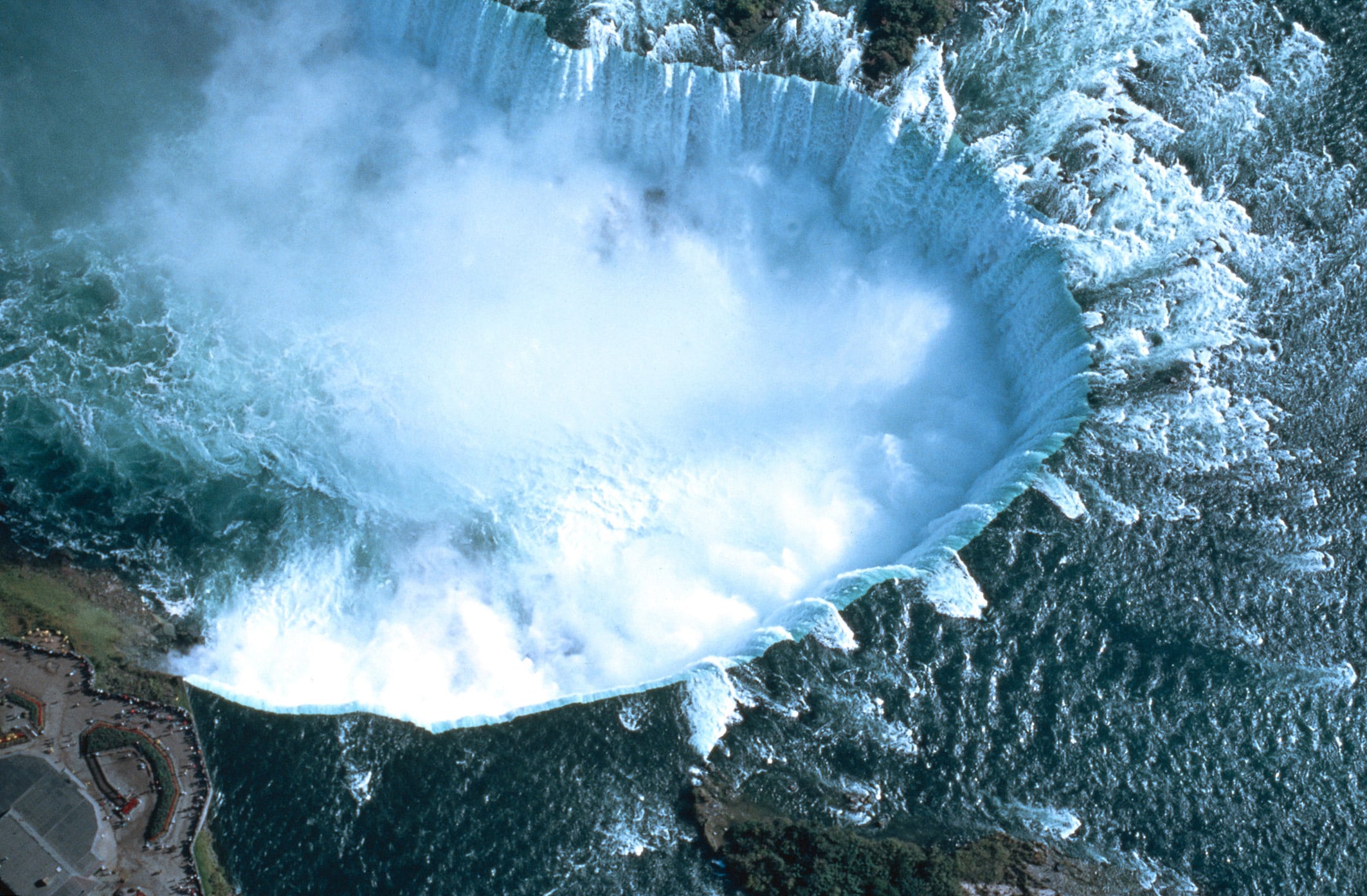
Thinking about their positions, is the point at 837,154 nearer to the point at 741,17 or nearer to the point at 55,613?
the point at 741,17

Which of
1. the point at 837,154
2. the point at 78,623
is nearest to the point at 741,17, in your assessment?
the point at 837,154

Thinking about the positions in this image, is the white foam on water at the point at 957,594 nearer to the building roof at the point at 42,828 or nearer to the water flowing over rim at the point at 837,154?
the water flowing over rim at the point at 837,154

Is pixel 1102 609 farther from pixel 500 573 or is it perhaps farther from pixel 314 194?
pixel 314 194

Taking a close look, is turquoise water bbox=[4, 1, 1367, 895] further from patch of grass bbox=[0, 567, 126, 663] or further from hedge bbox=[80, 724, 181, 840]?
patch of grass bbox=[0, 567, 126, 663]

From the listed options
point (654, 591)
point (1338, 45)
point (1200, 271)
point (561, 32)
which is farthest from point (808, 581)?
point (1338, 45)

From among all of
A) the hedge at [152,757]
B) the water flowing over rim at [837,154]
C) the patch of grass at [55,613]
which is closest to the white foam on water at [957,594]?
the water flowing over rim at [837,154]

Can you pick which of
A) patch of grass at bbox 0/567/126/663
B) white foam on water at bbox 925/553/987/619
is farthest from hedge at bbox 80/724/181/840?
white foam on water at bbox 925/553/987/619
